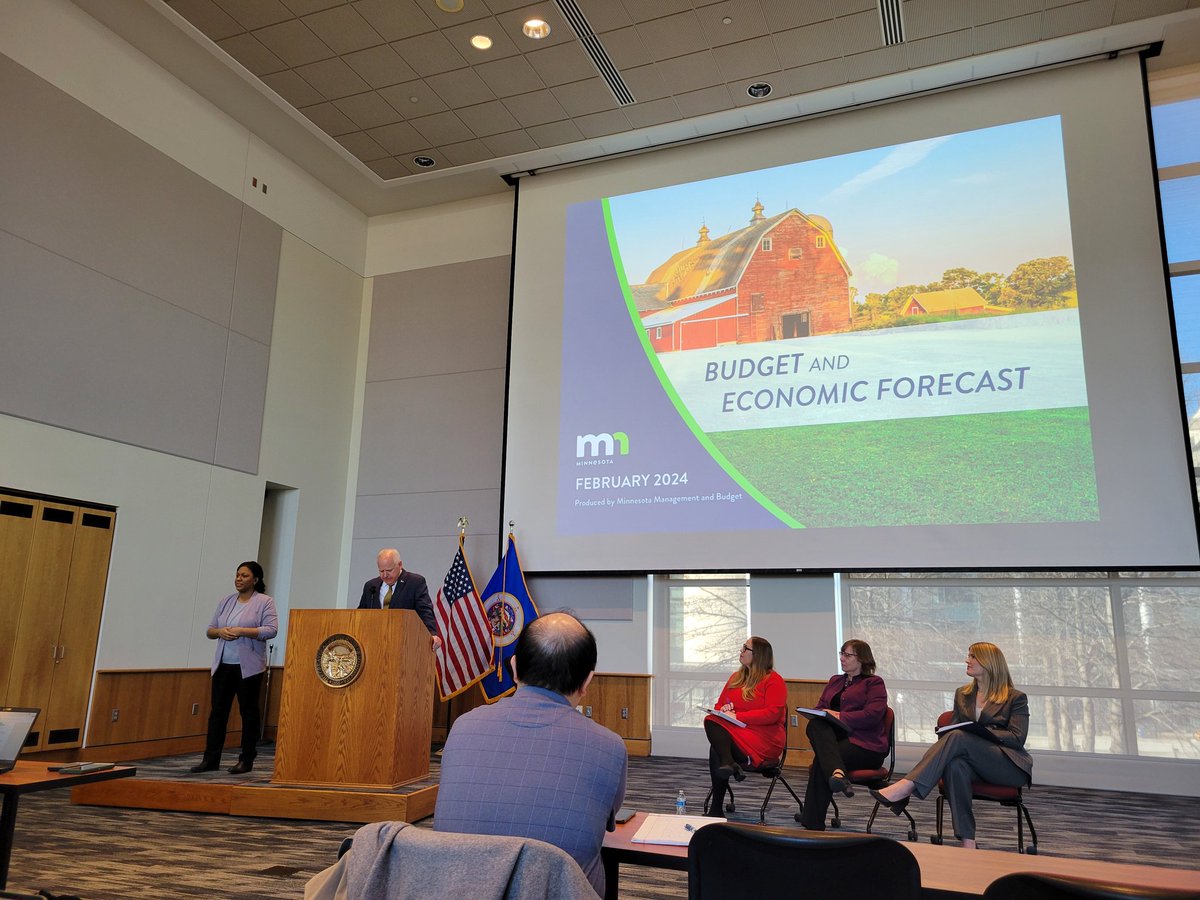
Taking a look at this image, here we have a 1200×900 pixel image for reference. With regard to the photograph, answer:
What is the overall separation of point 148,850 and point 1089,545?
6117mm

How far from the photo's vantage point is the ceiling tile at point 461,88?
738cm

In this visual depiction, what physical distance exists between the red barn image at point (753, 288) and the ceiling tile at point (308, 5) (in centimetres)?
343

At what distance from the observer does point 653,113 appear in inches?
307

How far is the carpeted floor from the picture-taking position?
3512 mm

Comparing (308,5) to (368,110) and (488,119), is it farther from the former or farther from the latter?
(488,119)

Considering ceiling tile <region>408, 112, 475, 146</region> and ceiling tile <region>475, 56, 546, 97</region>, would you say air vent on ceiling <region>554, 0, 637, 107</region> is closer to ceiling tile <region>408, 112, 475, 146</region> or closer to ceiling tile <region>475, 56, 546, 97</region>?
ceiling tile <region>475, 56, 546, 97</region>

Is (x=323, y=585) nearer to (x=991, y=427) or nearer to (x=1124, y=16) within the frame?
(x=991, y=427)

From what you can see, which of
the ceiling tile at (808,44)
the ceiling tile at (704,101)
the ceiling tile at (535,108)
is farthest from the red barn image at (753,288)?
the ceiling tile at (535,108)

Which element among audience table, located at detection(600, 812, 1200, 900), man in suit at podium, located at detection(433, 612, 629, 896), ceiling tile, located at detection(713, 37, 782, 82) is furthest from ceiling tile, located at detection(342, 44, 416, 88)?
audience table, located at detection(600, 812, 1200, 900)

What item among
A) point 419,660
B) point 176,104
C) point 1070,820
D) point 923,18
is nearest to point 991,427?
point 1070,820

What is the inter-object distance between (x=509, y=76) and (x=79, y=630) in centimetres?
574

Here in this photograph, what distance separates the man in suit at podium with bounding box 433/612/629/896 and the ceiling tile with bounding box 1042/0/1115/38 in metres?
6.91

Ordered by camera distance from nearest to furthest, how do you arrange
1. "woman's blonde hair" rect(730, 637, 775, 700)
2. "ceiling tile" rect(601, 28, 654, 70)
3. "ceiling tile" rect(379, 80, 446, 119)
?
"woman's blonde hair" rect(730, 637, 775, 700), "ceiling tile" rect(601, 28, 654, 70), "ceiling tile" rect(379, 80, 446, 119)

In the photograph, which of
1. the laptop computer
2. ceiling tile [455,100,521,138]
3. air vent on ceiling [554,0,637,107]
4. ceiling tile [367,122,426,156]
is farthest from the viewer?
ceiling tile [367,122,426,156]
